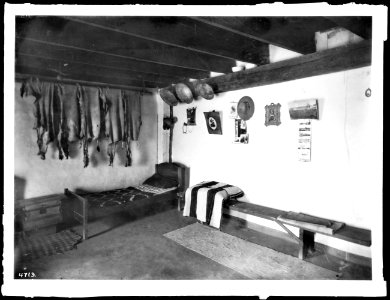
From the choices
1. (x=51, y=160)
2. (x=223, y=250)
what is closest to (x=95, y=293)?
(x=223, y=250)

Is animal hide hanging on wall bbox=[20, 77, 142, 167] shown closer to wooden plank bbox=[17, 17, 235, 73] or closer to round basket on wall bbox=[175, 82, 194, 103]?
round basket on wall bbox=[175, 82, 194, 103]

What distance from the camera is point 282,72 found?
393 cm

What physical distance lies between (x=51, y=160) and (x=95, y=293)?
3330 mm

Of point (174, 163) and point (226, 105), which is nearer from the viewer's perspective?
point (226, 105)

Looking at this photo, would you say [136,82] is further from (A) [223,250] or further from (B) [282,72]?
(A) [223,250]

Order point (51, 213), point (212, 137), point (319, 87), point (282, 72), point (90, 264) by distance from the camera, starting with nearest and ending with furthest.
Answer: point (90, 264) → point (319, 87) → point (282, 72) → point (51, 213) → point (212, 137)

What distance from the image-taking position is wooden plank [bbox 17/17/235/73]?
2.82m

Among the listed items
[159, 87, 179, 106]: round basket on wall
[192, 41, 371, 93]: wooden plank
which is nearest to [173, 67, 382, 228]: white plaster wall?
[192, 41, 371, 93]: wooden plank

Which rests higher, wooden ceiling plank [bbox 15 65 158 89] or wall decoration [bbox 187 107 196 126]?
wooden ceiling plank [bbox 15 65 158 89]

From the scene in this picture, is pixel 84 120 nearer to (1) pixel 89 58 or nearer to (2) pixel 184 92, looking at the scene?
(1) pixel 89 58

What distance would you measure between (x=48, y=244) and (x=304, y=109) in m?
4.07

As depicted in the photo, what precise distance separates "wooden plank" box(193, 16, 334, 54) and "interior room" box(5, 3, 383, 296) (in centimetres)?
2

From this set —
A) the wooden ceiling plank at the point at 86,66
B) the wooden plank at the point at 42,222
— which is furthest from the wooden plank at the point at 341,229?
the wooden plank at the point at 42,222

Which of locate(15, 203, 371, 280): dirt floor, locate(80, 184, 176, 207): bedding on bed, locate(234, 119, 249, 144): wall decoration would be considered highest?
locate(234, 119, 249, 144): wall decoration
